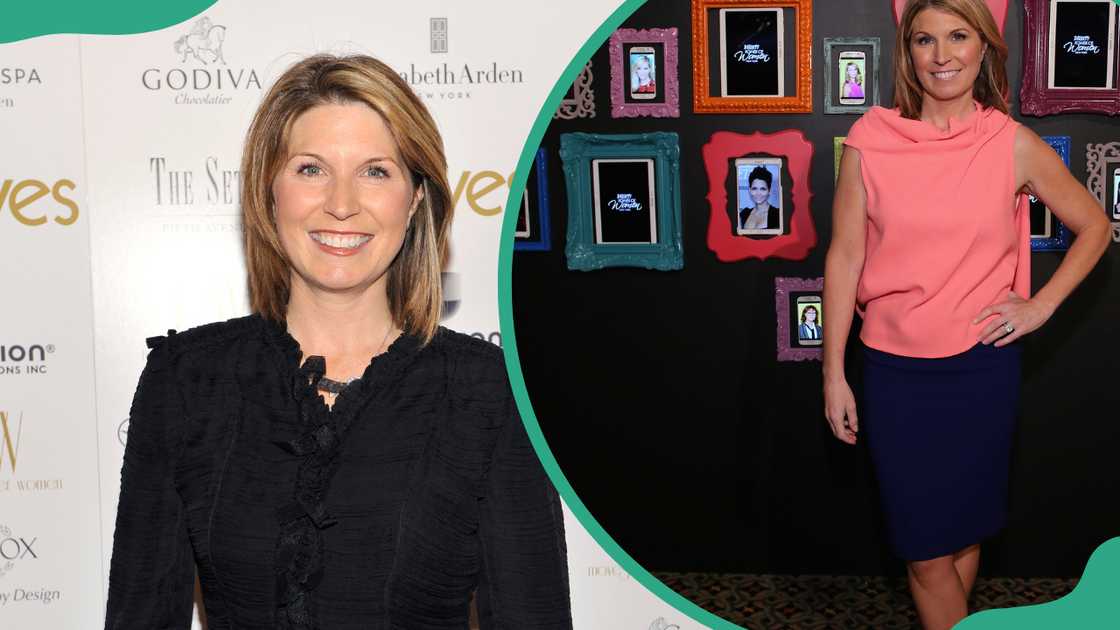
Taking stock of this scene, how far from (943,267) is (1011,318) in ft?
0.48

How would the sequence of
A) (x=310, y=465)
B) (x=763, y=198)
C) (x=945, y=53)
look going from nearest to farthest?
(x=310, y=465), (x=945, y=53), (x=763, y=198)

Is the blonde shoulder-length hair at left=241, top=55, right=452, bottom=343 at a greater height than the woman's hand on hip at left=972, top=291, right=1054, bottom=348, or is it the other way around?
the blonde shoulder-length hair at left=241, top=55, right=452, bottom=343

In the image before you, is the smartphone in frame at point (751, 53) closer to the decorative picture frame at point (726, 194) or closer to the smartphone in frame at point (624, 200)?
the decorative picture frame at point (726, 194)

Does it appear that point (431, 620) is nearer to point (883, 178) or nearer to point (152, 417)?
point (152, 417)

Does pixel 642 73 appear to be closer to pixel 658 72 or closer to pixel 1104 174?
pixel 658 72

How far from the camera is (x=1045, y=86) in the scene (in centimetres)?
170

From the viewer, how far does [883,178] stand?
1687mm

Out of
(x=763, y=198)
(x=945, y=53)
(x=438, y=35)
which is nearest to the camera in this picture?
(x=945, y=53)

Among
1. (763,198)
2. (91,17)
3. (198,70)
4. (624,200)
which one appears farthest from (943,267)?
(91,17)

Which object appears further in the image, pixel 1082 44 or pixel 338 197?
pixel 1082 44

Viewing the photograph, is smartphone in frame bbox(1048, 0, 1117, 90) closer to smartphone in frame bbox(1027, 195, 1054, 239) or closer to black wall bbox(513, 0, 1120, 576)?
black wall bbox(513, 0, 1120, 576)

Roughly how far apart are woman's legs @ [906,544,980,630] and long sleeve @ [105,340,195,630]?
1.14 metres

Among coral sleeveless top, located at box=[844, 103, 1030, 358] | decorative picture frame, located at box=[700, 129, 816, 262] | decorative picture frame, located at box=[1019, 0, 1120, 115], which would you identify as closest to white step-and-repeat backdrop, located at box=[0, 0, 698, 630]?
decorative picture frame, located at box=[700, 129, 816, 262]

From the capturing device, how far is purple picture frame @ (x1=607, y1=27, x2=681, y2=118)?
1.82 metres
